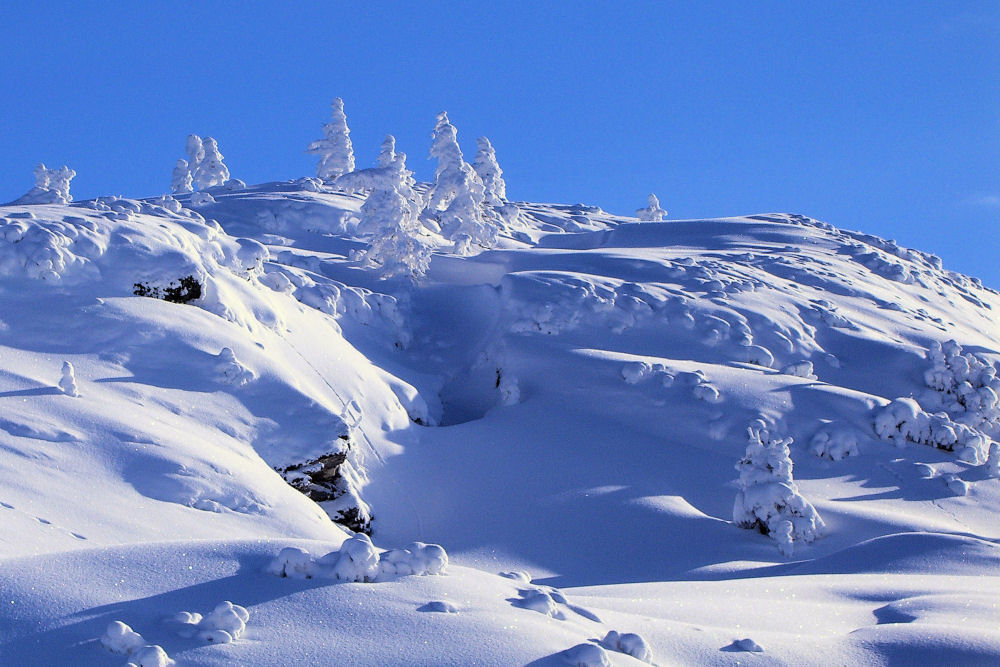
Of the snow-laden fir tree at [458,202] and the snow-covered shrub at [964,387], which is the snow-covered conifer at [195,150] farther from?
the snow-covered shrub at [964,387]

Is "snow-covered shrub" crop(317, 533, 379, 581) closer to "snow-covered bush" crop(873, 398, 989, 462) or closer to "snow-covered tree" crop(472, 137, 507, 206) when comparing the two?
"snow-covered bush" crop(873, 398, 989, 462)

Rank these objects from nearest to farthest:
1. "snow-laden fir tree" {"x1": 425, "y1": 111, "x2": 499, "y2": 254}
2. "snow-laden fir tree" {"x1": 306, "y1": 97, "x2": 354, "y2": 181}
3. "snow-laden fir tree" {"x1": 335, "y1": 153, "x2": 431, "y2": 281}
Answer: "snow-laden fir tree" {"x1": 335, "y1": 153, "x2": 431, "y2": 281}, "snow-laden fir tree" {"x1": 425, "y1": 111, "x2": 499, "y2": 254}, "snow-laden fir tree" {"x1": 306, "y1": 97, "x2": 354, "y2": 181}

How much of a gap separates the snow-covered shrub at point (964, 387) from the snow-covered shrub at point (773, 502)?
8.80 meters

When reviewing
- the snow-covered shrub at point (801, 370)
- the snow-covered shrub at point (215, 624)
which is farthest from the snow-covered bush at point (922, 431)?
the snow-covered shrub at point (215, 624)

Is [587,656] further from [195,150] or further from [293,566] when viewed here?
[195,150]

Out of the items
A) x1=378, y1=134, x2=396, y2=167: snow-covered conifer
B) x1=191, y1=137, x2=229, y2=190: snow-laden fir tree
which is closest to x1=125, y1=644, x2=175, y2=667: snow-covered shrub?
x1=378, y1=134, x2=396, y2=167: snow-covered conifer

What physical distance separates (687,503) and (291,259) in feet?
60.6

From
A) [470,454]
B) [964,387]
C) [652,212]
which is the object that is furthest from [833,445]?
[652,212]

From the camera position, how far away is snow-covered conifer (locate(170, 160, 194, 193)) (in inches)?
2434

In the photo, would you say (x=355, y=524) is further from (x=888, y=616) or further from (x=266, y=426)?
(x=888, y=616)

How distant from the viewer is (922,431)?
21359mm

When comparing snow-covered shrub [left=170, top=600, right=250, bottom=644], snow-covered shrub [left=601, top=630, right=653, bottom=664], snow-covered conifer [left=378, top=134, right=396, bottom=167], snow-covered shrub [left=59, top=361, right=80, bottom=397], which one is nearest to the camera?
snow-covered shrub [left=170, top=600, right=250, bottom=644]

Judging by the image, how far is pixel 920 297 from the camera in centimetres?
3759

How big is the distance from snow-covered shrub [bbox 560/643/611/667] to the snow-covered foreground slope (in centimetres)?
2
